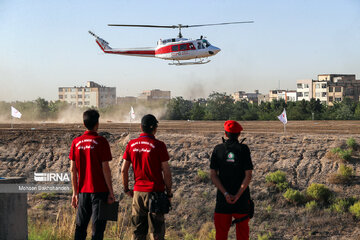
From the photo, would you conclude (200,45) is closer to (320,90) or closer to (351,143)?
(351,143)

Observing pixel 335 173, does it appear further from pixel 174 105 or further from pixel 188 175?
pixel 174 105

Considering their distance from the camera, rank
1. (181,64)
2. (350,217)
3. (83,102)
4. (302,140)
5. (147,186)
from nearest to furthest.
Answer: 1. (147,186)
2. (350,217)
3. (302,140)
4. (181,64)
5. (83,102)

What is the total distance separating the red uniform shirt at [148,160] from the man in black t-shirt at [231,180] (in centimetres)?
80

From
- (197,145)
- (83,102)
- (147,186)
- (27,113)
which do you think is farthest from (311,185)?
(83,102)

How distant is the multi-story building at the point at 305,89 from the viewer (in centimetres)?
15625

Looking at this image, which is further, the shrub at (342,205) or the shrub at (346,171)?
the shrub at (346,171)

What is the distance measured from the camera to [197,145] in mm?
25609

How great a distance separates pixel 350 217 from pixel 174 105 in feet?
157

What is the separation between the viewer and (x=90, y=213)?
23.3 ft

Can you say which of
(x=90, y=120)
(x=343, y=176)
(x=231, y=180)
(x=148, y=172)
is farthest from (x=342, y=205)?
(x=90, y=120)

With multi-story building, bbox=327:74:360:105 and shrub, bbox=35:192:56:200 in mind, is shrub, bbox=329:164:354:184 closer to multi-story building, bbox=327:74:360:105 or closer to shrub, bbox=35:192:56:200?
shrub, bbox=35:192:56:200

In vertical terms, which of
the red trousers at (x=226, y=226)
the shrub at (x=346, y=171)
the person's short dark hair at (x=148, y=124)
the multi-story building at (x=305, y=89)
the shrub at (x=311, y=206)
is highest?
the multi-story building at (x=305, y=89)

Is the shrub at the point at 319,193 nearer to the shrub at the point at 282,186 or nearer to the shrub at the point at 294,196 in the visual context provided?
the shrub at the point at 294,196

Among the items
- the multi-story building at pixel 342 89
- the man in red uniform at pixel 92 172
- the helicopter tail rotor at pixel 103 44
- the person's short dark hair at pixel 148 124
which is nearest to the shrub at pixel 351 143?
the person's short dark hair at pixel 148 124
